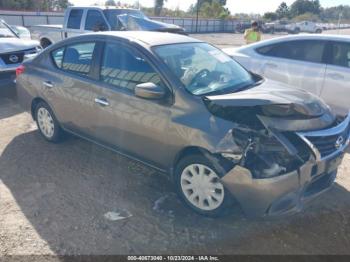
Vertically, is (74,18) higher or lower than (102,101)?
higher

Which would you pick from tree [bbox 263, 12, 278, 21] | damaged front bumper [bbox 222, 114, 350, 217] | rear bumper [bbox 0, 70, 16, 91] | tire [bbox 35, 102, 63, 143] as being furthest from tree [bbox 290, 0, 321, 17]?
damaged front bumper [bbox 222, 114, 350, 217]

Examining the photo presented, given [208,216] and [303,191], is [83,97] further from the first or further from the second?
[303,191]

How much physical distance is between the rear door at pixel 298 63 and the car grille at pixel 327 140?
8.28 feet

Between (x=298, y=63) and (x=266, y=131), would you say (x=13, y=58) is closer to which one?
(x=298, y=63)

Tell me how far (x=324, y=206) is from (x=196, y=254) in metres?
1.61

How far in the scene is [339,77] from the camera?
213 inches

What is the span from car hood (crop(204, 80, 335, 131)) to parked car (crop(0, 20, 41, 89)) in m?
5.56

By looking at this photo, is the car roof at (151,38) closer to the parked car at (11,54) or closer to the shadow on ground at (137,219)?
the shadow on ground at (137,219)

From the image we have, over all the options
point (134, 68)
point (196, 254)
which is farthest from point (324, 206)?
point (134, 68)

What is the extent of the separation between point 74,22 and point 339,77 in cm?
771

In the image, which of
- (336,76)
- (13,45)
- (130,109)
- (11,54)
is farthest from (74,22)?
(336,76)

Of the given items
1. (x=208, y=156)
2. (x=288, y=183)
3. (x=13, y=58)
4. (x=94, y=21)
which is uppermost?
(x=94, y=21)

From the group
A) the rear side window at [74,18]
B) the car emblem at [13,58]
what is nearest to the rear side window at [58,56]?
the car emblem at [13,58]

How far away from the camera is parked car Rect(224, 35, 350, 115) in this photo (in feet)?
17.8
